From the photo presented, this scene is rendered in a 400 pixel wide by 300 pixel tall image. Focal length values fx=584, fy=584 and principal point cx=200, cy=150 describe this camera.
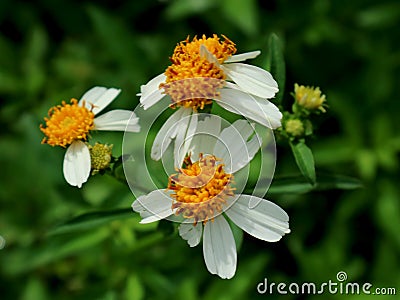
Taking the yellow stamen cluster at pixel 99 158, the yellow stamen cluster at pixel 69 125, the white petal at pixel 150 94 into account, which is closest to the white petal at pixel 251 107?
the white petal at pixel 150 94

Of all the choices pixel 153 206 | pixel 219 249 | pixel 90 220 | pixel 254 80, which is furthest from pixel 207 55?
pixel 90 220

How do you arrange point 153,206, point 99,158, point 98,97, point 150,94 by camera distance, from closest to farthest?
point 153,206 < point 150,94 < point 99,158 < point 98,97

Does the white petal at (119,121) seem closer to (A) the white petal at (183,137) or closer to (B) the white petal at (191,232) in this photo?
(A) the white petal at (183,137)

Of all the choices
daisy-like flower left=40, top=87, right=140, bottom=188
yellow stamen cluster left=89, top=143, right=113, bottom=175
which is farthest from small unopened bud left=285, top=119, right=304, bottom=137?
yellow stamen cluster left=89, top=143, right=113, bottom=175

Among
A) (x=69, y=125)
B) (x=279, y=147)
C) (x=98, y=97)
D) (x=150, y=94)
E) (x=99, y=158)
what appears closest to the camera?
(x=150, y=94)

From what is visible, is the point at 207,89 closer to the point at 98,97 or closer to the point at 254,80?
the point at 254,80

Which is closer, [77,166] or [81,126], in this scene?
[77,166]

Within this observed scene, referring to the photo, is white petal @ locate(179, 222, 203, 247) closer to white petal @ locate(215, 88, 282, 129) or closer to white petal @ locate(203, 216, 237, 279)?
white petal @ locate(203, 216, 237, 279)

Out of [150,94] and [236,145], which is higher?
[150,94]
